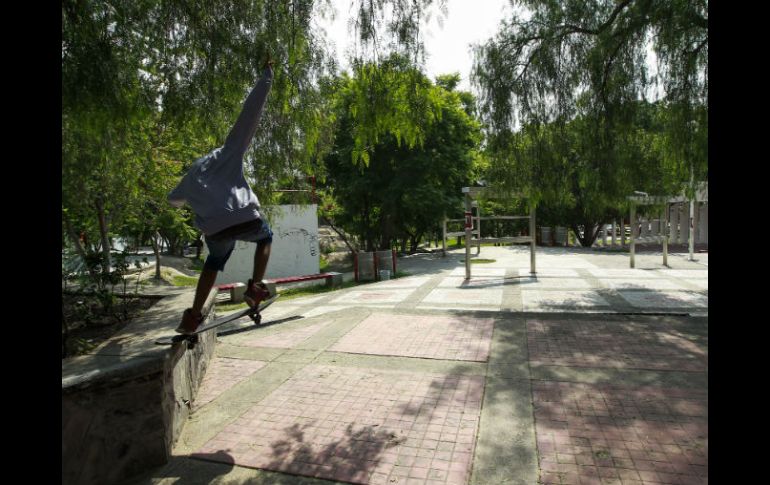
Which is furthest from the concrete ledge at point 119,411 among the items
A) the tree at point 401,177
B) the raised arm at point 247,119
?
the tree at point 401,177

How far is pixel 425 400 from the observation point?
3881 millimetres

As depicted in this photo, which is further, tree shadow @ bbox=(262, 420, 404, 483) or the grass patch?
the grass patch

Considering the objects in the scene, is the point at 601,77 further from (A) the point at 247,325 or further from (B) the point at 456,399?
(A) the point at 247,325

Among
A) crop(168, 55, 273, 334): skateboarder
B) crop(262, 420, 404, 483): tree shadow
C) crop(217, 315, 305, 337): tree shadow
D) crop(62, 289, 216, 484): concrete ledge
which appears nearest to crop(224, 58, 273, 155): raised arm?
crop(168, 55, 273, 334): skateboarder

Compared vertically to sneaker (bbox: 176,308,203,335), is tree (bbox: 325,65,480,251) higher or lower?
higher

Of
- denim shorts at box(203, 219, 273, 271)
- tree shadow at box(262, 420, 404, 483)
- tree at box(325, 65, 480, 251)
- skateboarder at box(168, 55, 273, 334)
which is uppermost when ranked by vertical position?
tree at box(325, 65, 480, 251)

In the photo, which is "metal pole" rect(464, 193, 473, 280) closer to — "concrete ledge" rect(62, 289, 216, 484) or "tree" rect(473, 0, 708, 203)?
"tree" rect(473, 0, 708, 203)

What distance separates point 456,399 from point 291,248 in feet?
37.9

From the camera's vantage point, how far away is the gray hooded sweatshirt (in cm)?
285

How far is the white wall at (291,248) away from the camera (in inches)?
555

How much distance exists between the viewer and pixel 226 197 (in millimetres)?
2867
